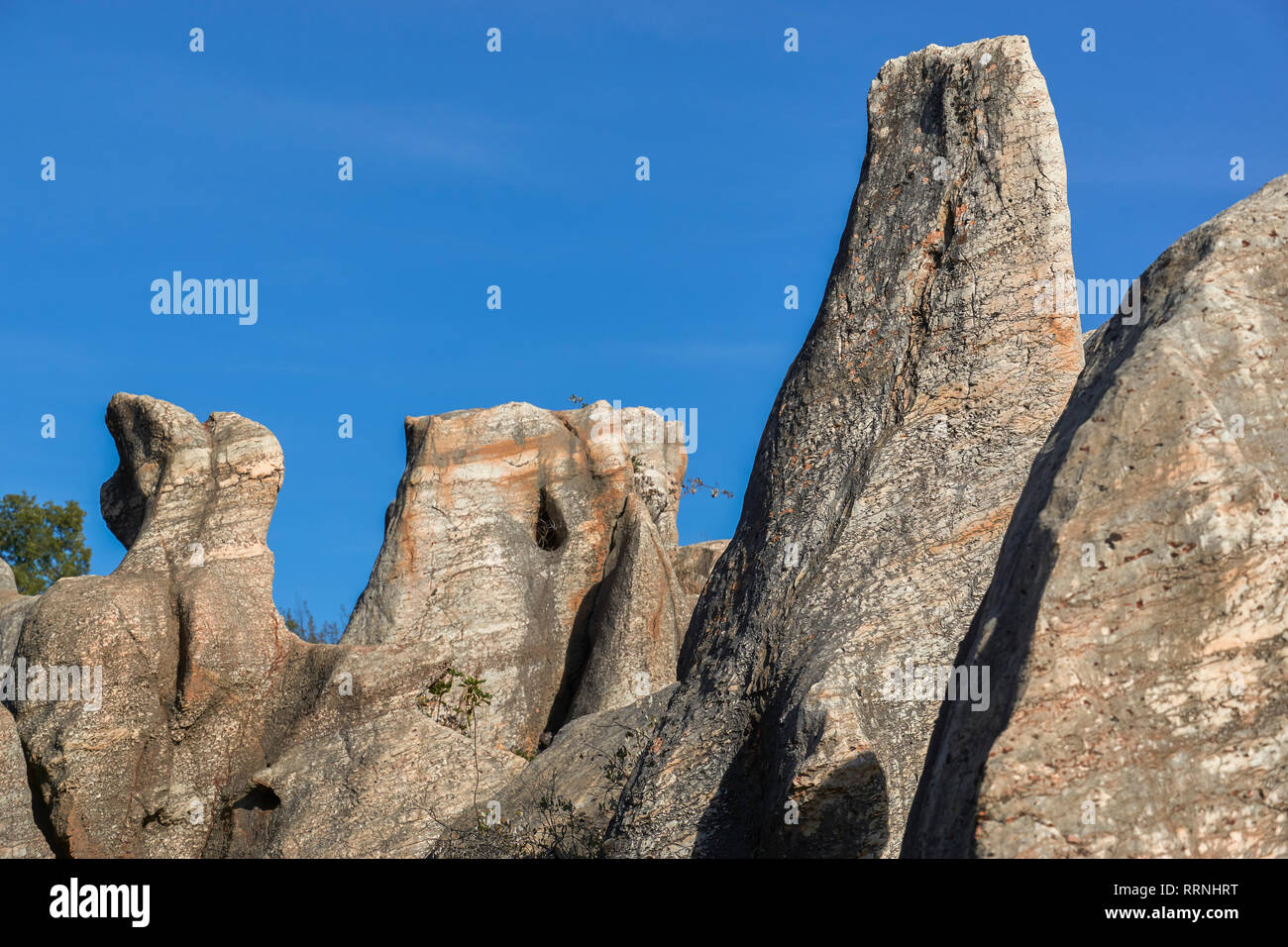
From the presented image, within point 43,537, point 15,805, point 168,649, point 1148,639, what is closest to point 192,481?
point 168,649

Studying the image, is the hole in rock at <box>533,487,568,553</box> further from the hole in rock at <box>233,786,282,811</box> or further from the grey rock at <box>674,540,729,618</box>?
the hole in rock at <box>233,786,282,811</box>

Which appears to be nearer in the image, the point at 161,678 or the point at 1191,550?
the point at 1191,550

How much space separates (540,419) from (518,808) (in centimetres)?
1139

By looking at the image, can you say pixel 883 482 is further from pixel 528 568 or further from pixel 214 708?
pixel 528 568

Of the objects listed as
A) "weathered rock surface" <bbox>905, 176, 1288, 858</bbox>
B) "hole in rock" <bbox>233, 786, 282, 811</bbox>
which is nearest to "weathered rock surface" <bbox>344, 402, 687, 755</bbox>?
"hole in rock" <bbox>233, 786, 282, 811</bbox>

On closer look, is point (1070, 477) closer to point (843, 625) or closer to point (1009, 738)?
point (1009, 738)

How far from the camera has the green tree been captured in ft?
117

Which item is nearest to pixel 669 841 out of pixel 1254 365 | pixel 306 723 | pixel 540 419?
pixel 1254 365

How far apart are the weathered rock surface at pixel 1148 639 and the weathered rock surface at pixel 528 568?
44.5ft

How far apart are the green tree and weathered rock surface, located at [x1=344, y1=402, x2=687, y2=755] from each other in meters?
19.5

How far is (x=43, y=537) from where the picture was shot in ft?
118

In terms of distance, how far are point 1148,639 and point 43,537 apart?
36419 millimetres

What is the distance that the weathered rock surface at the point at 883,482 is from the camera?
5.60m
